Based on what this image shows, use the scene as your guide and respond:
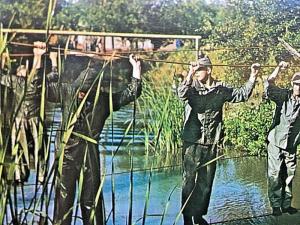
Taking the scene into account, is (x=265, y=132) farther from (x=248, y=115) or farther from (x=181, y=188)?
(x=181, y=188)

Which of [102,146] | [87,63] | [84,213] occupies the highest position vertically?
[87,63]

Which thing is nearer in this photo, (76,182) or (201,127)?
(76,182)

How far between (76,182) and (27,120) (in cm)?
27

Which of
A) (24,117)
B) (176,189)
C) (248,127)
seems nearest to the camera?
(24,117)

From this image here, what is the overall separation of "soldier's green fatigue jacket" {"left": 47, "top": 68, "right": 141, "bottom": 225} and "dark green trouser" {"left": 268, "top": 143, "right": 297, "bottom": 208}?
0.66 meters

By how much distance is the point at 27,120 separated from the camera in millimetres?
2256

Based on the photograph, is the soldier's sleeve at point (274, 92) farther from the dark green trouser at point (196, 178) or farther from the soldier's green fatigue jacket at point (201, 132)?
the dark green trouser at point (196, 178)

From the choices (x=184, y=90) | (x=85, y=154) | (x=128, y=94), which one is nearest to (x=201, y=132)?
(x=184, y=90)

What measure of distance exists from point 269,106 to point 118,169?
64 cm

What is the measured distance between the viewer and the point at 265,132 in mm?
2627

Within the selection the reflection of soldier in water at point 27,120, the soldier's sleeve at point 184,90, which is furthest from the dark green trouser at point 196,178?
the reflection of soldier in water at point 27,120

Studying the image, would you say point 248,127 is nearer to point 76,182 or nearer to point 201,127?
point 201,127

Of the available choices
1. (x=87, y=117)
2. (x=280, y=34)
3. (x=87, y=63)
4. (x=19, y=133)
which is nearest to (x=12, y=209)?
(x=19, y=133)

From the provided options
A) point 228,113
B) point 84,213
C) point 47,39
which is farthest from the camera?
point 228,113
